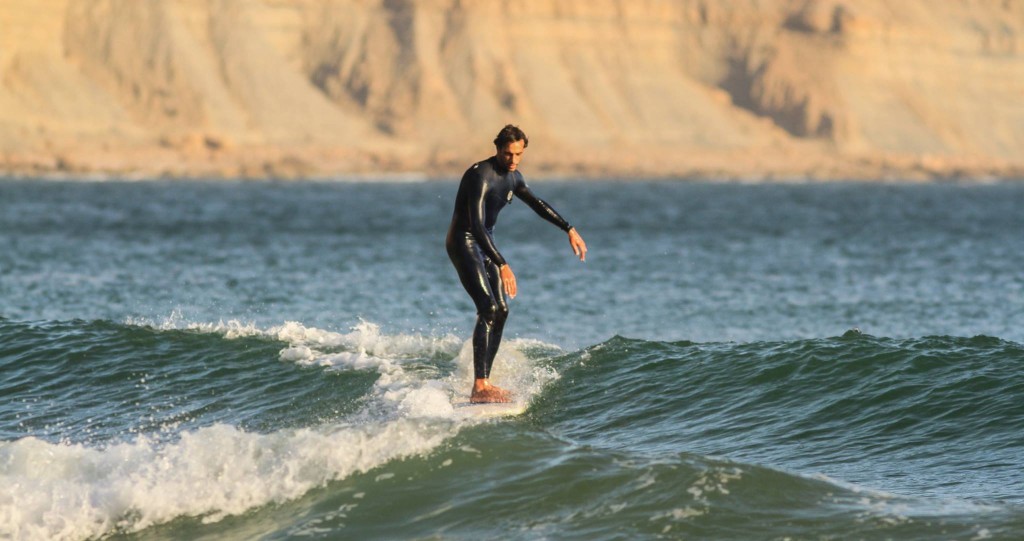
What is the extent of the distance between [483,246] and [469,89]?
157159 mm

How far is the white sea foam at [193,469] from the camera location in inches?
394

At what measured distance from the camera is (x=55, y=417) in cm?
1340

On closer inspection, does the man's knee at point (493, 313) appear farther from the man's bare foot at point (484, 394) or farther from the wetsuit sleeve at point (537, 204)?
the wetsuit sleeve at point (537, 204)

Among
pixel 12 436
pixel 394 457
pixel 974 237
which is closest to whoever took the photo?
pixel 394 457

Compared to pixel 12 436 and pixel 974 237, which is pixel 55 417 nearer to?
pixel 12 436

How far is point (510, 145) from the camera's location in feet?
37.7

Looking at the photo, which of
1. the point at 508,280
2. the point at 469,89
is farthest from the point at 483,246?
the point at 469,89

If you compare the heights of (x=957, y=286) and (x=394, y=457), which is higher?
(x=394, y=457)

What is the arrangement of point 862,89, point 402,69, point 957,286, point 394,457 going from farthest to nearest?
1. point 862,89
2. point 402,69
3. point 957,286
4. point 394,457

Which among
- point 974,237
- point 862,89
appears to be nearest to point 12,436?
point 974,237

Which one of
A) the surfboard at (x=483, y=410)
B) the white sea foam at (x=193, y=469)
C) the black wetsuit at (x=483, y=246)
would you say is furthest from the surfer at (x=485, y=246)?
the white sea foam at (x=193, y=469)

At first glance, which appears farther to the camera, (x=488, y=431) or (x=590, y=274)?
(x=590, y=274)

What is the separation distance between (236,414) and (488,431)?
3107mm

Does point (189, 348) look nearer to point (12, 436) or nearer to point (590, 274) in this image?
point (12, 436)
